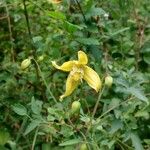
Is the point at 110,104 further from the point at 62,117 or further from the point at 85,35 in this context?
the point at 85,35

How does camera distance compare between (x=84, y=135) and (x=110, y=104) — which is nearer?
(x=84, y=135)

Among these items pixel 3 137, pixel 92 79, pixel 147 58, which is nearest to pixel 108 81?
pixel 92 79

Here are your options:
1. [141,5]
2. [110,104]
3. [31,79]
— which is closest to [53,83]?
[31,79]

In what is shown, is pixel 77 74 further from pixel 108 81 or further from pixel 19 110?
pixel 19 110

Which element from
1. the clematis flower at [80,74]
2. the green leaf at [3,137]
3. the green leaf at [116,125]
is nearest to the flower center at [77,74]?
the clematis flower at [80,74]

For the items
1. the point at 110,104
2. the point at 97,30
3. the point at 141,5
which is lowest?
the point at 141,5

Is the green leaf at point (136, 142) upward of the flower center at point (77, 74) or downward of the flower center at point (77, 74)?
downward

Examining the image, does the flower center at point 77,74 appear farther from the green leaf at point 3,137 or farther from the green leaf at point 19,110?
the green leaf at point 3,137
